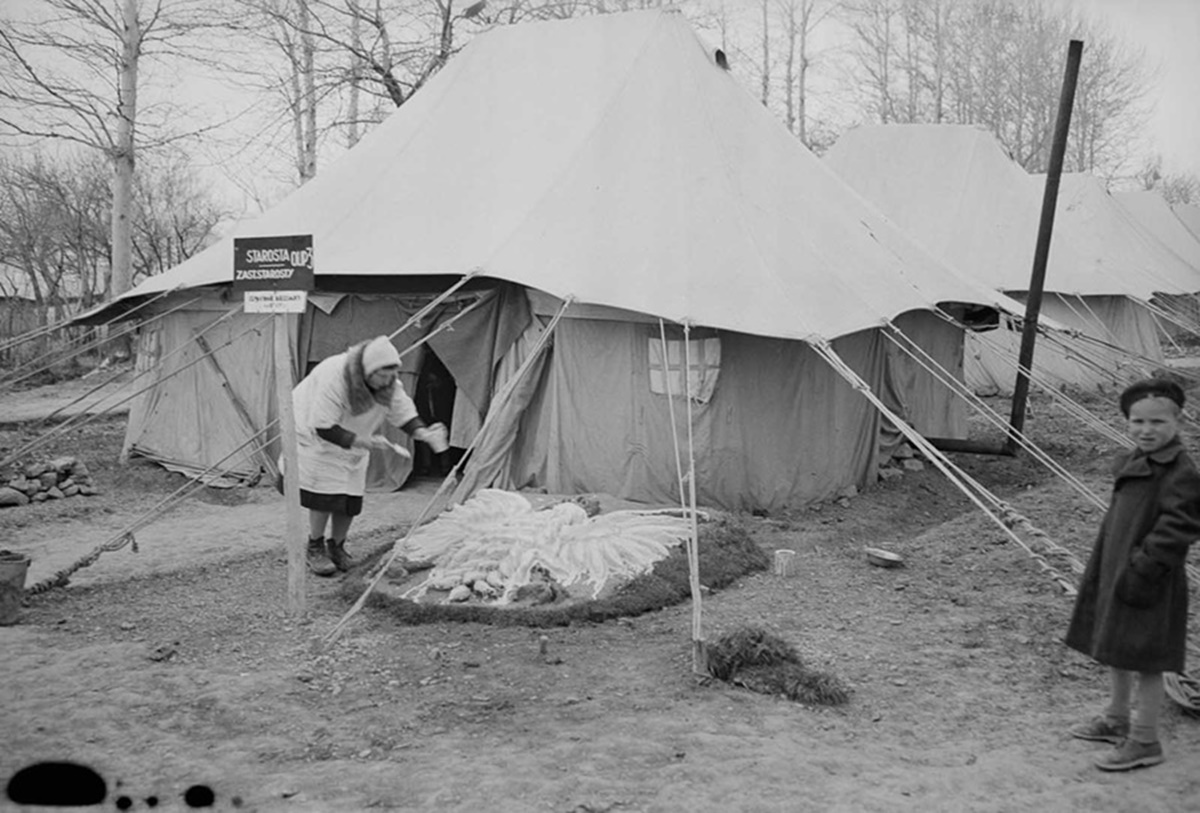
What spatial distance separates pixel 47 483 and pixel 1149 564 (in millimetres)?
8109

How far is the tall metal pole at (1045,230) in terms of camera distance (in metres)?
8.73

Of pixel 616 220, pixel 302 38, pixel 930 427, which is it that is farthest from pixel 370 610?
pixel 302 38

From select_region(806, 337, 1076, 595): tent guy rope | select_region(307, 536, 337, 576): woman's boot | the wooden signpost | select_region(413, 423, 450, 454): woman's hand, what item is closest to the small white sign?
the wooden signpost

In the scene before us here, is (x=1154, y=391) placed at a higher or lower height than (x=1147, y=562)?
higher

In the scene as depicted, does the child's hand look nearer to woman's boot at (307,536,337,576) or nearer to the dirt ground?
the dirt ground

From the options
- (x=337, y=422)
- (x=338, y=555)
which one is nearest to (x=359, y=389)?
(x=337, y=422)

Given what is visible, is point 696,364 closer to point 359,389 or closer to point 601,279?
point 601,279

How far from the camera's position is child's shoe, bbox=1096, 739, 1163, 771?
331 centimetres

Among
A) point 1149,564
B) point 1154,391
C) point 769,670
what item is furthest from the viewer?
point 769,670

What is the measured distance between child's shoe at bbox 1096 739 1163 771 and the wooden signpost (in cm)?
350

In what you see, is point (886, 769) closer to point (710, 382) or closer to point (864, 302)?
point (710, 382)

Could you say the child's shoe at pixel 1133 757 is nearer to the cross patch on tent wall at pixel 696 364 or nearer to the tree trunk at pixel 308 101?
the cross patch on tent wall at pixel 696 364

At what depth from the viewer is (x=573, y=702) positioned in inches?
160

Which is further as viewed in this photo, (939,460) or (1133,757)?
(939,460)
